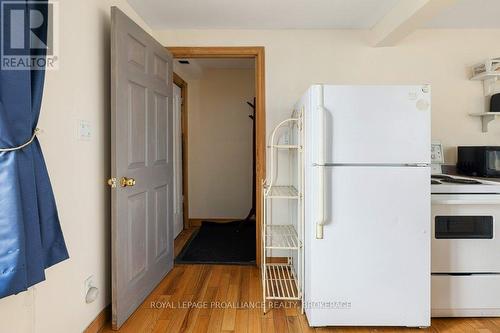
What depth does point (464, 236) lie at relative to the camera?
1.91 metres

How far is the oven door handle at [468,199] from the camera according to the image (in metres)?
1.89

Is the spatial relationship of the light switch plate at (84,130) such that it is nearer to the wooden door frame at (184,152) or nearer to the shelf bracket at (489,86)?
the wooden door frame at (184,152)

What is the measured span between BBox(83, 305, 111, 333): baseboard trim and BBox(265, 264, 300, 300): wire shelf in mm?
1063

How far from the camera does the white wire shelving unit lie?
2.18m

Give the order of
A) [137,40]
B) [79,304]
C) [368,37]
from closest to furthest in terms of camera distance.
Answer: [79,304] < [137,40] < [368,37]

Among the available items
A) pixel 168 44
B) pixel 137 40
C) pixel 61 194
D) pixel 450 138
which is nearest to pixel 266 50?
pixel 168 44

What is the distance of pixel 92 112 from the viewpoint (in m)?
1.75

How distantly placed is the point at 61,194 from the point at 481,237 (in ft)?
8.17

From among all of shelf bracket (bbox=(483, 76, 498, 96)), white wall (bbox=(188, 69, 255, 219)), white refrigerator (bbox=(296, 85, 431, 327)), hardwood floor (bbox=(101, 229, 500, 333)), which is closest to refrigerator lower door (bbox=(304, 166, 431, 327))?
white refrigerator (bbox=(296, 85, 431, 327))

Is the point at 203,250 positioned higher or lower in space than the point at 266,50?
lower

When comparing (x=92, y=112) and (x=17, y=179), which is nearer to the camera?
(x=17, y=179)

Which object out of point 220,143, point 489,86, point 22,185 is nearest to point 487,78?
point 489,86

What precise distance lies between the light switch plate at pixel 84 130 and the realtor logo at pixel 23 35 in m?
0.50

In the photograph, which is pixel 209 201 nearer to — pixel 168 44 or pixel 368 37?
pixel 168 44
